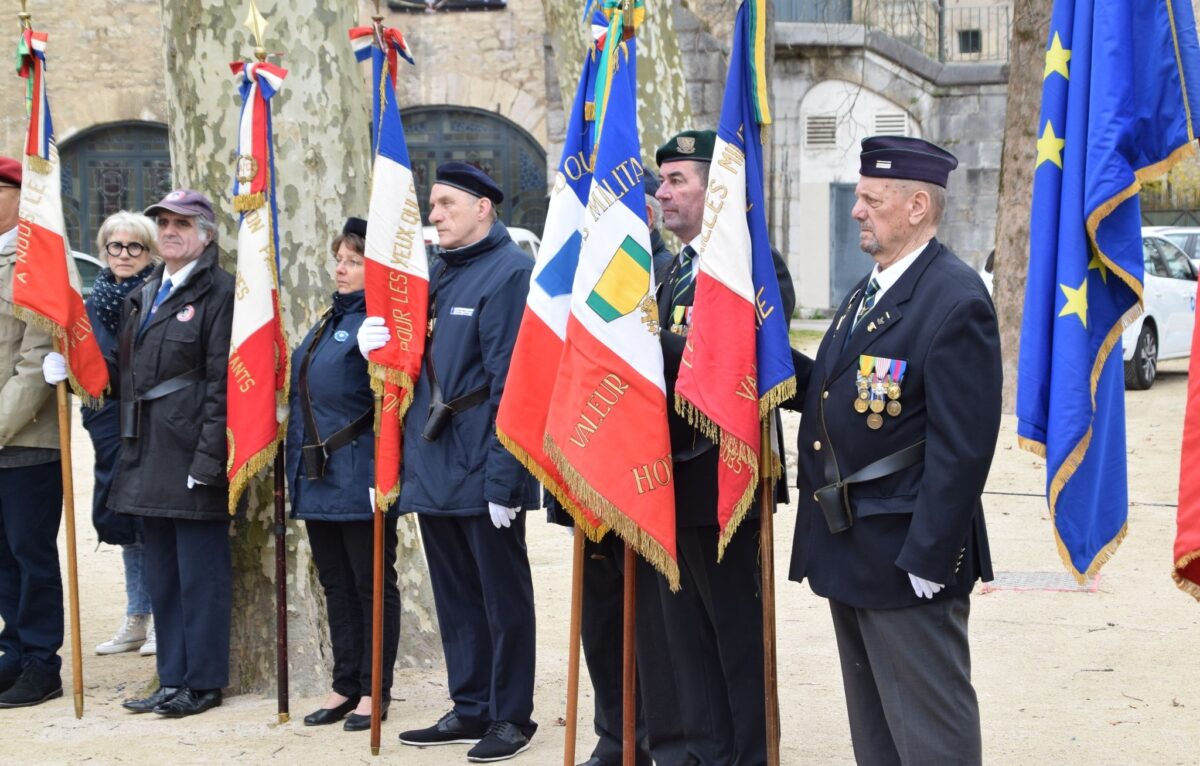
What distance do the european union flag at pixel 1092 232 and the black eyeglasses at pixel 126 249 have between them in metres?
4.52

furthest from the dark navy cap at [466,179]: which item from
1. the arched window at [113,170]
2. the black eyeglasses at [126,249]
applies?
the arched window at [113,170]

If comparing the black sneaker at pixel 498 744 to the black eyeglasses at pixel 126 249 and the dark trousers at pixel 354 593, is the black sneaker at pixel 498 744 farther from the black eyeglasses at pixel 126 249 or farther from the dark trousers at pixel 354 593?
the black eyeglasses at pixel 126 249

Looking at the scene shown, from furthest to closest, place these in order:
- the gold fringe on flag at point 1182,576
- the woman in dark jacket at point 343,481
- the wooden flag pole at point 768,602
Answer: the woman in dark jacket at point 343,481, the wooden flag pole at point 768,602, the gold fringe on flag at point 1182,576

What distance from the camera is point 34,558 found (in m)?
6.84

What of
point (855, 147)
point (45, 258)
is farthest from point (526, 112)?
point (45, 258)

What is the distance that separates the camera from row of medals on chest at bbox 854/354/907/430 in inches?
165

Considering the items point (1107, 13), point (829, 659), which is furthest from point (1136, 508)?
point (1107, 13)

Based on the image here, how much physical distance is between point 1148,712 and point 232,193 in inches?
175

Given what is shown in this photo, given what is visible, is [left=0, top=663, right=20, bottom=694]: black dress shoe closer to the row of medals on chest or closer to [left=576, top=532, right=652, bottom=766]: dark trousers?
[left=576, top=532, right=652, bottom=766]: dark trousers

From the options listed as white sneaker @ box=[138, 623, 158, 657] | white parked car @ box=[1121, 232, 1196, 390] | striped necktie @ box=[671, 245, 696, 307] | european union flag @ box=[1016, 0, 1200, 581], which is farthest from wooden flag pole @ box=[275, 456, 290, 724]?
white parked car @ box=[1121, 232, 1196, 390]

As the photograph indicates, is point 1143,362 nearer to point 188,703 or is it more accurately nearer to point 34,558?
point 188,703

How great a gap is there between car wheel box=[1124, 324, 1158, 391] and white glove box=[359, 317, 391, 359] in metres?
12.0

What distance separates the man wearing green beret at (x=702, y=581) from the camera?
498 cm

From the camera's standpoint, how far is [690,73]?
22.3 meters
